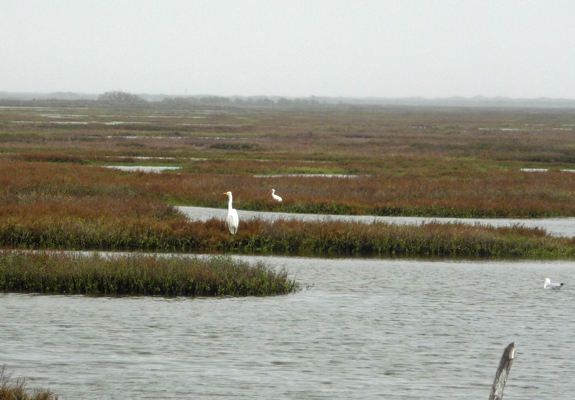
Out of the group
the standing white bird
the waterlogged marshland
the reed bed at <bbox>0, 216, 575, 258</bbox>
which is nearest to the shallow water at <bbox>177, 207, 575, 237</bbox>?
the waterlogged marshland

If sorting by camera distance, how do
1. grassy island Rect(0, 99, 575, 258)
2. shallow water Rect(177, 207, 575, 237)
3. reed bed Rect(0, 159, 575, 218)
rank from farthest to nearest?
reed bed Rect(0, 159, 575, 218), shallow water Rect(177, 207, 575, 237), grassy island Rect(0, 99, 575, 258)

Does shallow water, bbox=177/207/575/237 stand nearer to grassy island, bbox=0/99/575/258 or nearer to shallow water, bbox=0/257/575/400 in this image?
grassy island, bbox=0/99/575/258

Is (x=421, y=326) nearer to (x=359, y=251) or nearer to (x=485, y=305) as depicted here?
(x=485, y=305)

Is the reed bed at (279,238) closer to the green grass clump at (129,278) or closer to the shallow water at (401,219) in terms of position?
the shallow water at (401,219)

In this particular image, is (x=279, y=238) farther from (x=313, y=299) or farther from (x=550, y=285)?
(x=550, y=285)

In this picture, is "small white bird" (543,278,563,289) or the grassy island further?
the grassy island

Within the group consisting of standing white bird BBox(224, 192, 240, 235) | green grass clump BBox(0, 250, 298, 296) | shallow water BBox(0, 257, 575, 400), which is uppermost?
standing white bird BBox(224, 192, 240, 235)

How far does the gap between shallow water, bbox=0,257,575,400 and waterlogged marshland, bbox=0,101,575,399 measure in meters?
0.04

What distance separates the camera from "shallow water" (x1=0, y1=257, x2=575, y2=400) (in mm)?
10148

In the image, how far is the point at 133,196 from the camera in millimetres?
28766

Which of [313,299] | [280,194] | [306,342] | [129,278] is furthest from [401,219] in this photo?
[306,342]

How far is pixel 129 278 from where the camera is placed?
50.1 feet

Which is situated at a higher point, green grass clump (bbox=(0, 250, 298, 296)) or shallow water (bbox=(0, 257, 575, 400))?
green grass clump (bbox=(0, 250, 298, 296))

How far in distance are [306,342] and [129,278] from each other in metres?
4.87
